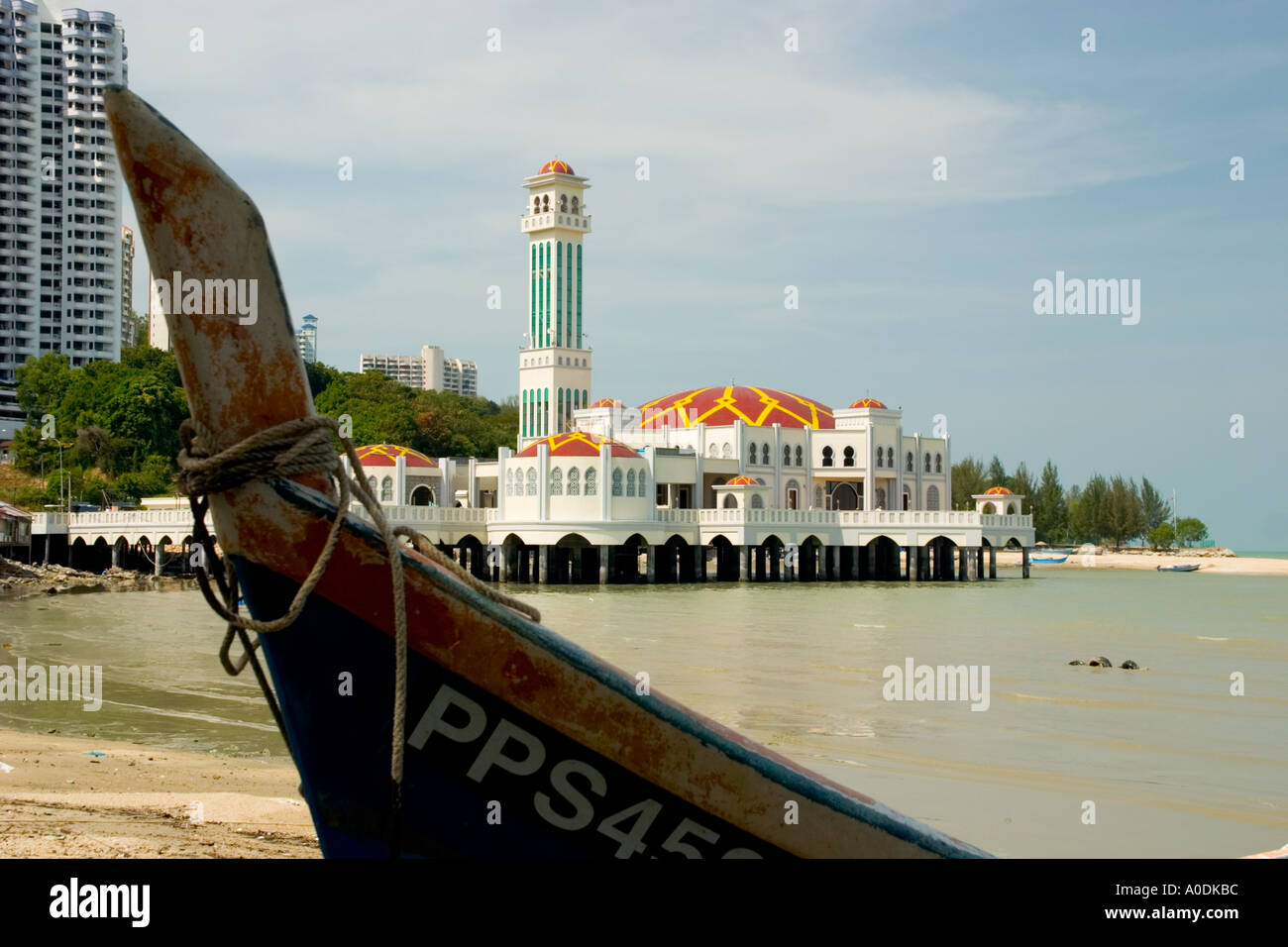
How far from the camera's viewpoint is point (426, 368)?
18312cm

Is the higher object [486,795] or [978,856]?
[486,795]

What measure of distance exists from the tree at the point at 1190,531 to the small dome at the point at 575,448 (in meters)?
86.7

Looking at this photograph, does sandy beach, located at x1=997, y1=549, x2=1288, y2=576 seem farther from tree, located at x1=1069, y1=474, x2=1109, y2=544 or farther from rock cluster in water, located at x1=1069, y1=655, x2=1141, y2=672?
rock cluster in water, located at x1=1069, y1=655, x2=1141, y2=672

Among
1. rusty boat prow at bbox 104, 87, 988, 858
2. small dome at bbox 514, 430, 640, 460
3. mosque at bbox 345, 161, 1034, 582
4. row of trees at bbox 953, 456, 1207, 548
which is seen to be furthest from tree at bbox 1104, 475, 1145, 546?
rusty boat prow at bbox 104, 87, 988, 858

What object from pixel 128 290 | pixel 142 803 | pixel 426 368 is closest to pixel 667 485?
pixel 142 803

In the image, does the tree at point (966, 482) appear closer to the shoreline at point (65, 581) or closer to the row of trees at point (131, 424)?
the row of trees at point (131, 424)

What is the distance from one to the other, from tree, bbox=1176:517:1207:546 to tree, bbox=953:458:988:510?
29.5 meters

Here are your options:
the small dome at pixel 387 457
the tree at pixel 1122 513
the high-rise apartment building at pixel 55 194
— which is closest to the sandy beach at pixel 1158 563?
the tree at pixel 1122 513

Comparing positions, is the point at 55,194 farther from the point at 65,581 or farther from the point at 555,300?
the point at 65,581

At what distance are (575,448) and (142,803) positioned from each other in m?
42.8

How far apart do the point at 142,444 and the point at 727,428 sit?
29.2 m

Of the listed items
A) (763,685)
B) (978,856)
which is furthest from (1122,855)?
(763,685)
